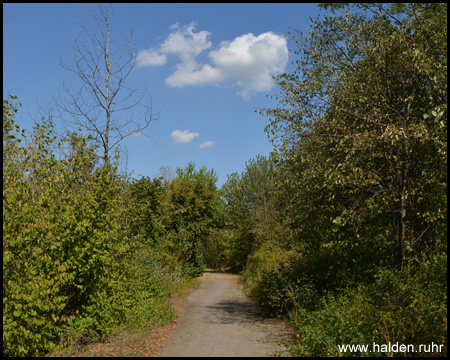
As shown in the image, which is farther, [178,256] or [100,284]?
[178,256]

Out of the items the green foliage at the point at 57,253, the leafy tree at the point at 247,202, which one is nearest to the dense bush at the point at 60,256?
the green foliage at the point at 57,253

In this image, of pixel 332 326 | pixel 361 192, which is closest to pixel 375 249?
pixel 361 192

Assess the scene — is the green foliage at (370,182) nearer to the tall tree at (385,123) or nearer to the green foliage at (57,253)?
the tall tree at (385,123)

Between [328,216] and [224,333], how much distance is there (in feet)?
15.2

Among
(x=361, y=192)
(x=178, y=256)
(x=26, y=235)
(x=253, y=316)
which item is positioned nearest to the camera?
(x=26, y=235)

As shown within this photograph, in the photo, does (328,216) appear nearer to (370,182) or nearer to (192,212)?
(370,182)

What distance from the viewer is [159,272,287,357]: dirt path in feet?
30.2

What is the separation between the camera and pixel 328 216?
12.2 meters

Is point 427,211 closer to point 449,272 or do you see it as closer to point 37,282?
point 449,272

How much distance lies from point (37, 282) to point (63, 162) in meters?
3.48

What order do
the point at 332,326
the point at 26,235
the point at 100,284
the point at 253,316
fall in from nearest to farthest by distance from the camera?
the point at 26,235
the point at 332,326
the point at 100,284
the point at 253,316

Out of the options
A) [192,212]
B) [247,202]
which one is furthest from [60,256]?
[247,202]

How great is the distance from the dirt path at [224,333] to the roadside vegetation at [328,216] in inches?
27.7

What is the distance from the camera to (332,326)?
28.8 ft
